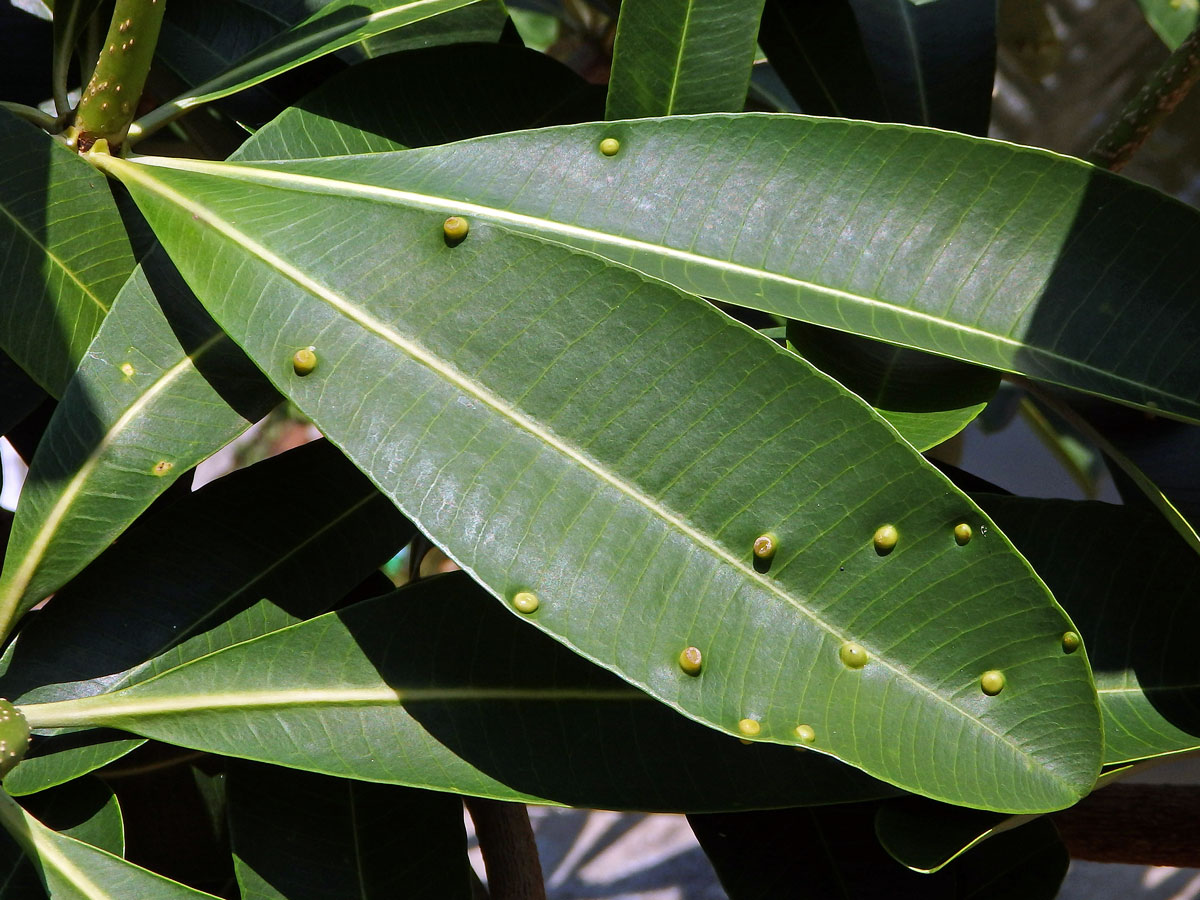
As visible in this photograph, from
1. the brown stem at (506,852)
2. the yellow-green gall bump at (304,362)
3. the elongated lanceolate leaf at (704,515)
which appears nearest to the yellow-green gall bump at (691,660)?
the elongated lanceolate leaf at (704,515)

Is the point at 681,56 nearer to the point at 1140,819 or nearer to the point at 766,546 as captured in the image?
the point at 766,546

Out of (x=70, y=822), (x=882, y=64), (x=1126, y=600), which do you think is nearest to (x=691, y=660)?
(x=1126, y=600)

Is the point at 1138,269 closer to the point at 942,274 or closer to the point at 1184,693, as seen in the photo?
the point at 942,274

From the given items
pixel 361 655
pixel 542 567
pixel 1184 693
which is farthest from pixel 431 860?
pixel 1184 693

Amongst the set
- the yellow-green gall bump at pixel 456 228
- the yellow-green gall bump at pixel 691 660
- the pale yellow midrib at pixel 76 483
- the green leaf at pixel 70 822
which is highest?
the yellow-green gall bump at pixel 456 228

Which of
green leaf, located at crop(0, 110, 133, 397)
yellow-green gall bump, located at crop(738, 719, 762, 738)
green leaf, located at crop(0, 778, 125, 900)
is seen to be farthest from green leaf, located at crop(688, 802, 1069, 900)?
green leaf, located at crop(0, 110, 133, 397)

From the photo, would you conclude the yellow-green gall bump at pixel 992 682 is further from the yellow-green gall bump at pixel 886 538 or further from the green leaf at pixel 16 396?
the green leaf at pixel 16 396

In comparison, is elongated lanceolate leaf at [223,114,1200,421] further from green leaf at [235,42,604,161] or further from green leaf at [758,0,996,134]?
green leaf at [758,0,996,134]
